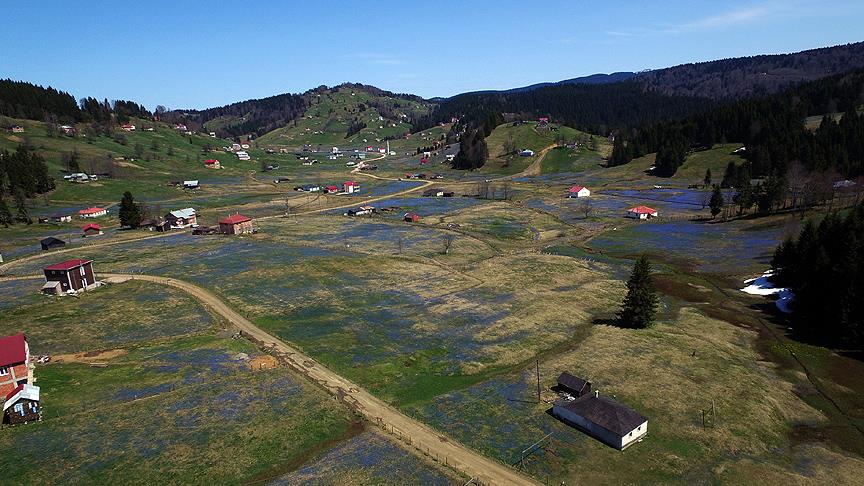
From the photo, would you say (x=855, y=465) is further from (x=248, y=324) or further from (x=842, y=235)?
(x=248, y=324)

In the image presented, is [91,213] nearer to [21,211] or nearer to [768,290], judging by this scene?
[21,211]

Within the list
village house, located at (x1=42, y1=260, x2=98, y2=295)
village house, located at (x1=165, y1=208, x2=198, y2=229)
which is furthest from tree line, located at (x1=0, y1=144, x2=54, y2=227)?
village house, located at (x1=42, y1=260, x2=98, y2=295)

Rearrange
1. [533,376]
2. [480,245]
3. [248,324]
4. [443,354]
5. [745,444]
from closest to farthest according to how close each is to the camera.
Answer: [745,444], [533,376], [443,354], [248,324], [480,245]

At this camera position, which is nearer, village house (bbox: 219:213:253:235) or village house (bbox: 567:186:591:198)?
village house (bbox: 219:213:253:235)

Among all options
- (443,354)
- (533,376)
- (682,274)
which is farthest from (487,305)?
(682,274)

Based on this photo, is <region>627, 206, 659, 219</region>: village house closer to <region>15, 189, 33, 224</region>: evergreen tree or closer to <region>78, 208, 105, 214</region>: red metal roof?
<region>78, 208, 105, 214</region>: red metal roof

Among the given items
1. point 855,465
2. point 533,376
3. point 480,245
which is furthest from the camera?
point 480,245

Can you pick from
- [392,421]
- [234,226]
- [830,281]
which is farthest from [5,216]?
[830,281]

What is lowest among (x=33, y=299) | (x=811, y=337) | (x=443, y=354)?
(x=811, y=337)
